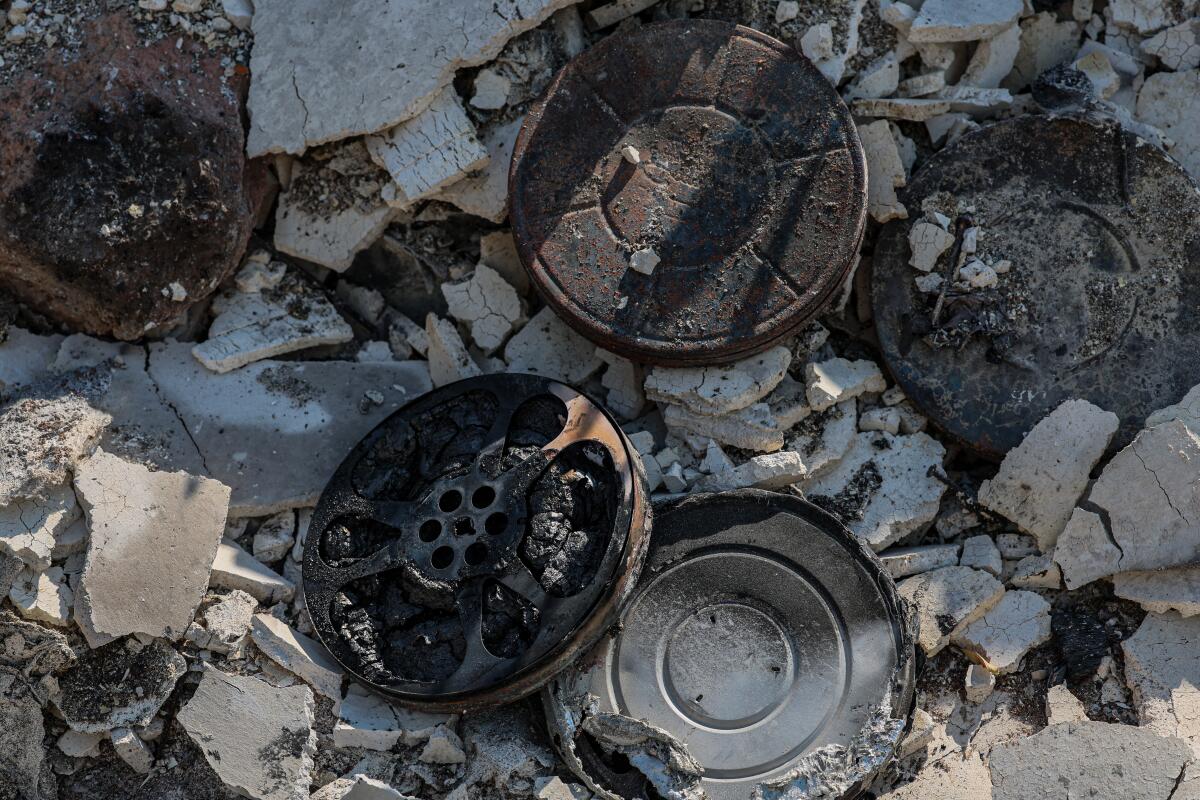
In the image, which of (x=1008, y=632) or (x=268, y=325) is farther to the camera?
(x=268, y=325)

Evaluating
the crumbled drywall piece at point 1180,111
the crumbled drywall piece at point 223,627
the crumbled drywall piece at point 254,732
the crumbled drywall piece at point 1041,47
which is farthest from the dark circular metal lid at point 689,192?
the crumbled drywall piece at point 254,732

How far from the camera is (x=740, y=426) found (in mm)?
3721

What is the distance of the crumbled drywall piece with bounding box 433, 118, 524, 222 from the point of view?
3.99 meters

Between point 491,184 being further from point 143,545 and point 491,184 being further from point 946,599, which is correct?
point 946,599

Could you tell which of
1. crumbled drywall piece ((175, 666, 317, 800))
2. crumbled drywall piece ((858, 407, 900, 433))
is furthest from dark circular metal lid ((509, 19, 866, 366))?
crumbled drywall piece ((175, 666, 317, 800))

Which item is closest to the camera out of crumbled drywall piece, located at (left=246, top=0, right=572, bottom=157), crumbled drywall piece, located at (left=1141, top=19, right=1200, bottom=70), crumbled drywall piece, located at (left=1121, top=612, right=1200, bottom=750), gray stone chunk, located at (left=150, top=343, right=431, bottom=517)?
crumbled drywall piece, located at (left=1121, top=612, right=1200, bottom=750)

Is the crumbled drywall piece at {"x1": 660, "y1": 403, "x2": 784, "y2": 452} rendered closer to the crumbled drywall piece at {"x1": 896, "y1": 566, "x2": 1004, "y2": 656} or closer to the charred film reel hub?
the charred film reel hub

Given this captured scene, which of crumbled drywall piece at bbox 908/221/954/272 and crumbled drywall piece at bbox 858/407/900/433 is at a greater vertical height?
crumbled drywall piece at bbox 908/221/954/272

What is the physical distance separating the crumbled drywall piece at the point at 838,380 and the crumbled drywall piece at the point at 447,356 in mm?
1200

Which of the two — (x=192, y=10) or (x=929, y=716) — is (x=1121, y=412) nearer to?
(x=929, y=716)

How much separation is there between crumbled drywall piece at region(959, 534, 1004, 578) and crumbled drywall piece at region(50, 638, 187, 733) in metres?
2.57

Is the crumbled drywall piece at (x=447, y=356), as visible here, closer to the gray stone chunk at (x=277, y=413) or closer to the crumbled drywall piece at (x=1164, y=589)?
the gray stone chunk at (x=277, y=413)

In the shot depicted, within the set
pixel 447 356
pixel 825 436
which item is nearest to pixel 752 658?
pixel 825 436

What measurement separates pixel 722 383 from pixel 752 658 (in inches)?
36.3
